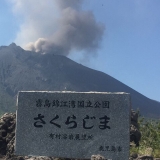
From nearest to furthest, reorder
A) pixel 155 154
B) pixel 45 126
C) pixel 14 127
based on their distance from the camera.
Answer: pixel 45 126, pixel 14 127, pixel 155 154

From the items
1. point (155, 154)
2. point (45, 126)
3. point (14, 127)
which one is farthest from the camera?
point (155, 154)

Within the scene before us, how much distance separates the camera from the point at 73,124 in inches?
325

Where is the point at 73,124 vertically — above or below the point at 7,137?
above

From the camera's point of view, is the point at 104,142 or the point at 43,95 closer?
the point at 104,142

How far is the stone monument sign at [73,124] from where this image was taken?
26.1ft

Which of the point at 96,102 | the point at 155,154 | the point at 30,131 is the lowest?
the point at 155,154

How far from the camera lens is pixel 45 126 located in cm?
841

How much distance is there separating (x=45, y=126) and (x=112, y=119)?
169 cm

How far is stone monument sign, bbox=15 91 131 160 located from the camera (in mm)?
7957

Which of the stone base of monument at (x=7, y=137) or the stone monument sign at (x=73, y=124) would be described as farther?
the stone base of monument at (x=7, y=137)

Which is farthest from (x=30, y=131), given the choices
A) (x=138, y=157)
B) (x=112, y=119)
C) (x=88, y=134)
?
(x=138, y=157)

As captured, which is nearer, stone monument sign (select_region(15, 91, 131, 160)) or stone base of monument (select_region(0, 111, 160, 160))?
stone monument sign (select_region(15, 91, 131, 160))

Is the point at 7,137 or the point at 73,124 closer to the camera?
the point at 73,124

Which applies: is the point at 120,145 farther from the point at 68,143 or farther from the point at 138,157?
the point at 68,143
